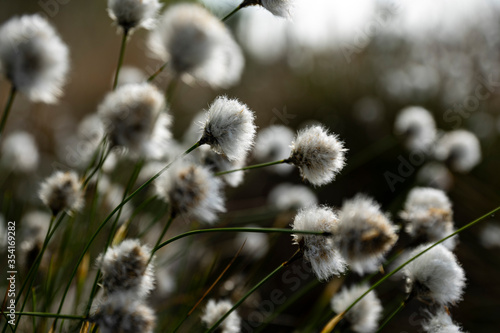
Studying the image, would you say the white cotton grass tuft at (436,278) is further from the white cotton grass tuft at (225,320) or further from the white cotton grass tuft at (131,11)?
the white cotton grass tuft at (131,11)

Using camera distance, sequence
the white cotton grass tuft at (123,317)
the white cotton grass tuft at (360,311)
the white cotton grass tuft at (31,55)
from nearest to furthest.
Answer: the white cotton grass tuft at (123,317) < the white cotton grass tuft at (31,55) < the white cotton grass tuft at (360,311)

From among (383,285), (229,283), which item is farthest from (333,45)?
(229,283)

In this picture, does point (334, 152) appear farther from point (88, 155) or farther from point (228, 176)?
point (88, 155)

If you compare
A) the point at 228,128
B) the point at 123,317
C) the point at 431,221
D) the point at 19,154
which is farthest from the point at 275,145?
the point at 19,154

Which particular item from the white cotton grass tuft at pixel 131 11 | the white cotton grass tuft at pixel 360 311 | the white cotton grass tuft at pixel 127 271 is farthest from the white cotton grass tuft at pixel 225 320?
the white cotton grass tuft at pixel 131 11

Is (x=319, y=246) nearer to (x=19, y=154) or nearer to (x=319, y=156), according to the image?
(x=319, y=156)

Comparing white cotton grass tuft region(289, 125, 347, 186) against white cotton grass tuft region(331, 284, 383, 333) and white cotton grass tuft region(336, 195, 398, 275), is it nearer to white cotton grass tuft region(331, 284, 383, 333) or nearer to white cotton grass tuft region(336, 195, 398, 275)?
white cotton grass tuft region(336, 195, 398, 275)
